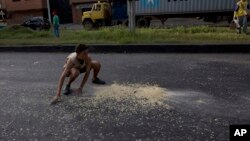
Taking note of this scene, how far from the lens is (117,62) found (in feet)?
31.8

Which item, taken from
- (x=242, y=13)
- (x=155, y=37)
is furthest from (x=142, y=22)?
(x=155, y=37)

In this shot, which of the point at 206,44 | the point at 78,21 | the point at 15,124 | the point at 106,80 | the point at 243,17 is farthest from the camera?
the point at 78,21

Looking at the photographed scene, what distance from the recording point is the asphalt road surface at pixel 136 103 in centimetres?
464

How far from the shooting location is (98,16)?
28.7m

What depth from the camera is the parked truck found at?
24594 mm

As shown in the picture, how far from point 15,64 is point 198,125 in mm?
7034

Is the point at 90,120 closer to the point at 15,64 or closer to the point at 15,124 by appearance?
Result: the point at 15,124

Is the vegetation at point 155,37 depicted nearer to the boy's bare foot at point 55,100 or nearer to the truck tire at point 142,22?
the boy's bare foot at point 55,100

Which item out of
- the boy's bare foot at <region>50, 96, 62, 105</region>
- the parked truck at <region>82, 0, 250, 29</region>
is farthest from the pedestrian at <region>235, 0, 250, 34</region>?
the parked truck at <region>82, 0, 250, 29</region>

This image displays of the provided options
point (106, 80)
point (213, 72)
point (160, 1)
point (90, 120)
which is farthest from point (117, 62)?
point (160, 1)

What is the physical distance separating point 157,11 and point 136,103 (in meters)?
21.6

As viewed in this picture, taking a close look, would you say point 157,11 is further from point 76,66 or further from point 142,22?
point 76,66

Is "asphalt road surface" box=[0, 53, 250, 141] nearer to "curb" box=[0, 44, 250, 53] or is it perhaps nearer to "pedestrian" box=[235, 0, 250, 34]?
"curb" box=[0, 44, 250, 53]

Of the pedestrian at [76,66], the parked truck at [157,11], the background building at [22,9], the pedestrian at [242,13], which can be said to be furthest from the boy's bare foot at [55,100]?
the background building at [22,9]
